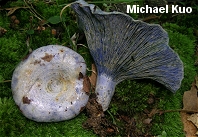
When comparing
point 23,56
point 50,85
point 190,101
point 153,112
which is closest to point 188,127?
point 190,101

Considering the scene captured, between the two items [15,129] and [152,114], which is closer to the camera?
[15,129]

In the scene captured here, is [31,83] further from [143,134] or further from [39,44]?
[143,134]

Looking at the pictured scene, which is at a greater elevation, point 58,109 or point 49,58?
point 49,58

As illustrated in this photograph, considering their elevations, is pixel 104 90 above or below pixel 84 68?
below

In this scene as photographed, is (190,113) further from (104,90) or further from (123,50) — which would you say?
(123,50)

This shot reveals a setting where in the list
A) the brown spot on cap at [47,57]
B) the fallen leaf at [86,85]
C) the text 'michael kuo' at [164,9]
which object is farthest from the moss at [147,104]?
the text 'michael kuo' at [164,9]

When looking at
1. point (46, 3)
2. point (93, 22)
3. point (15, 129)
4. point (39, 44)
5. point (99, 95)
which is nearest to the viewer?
point (93, 22)

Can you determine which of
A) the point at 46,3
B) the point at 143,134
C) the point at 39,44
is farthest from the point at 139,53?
the point at 46,3
